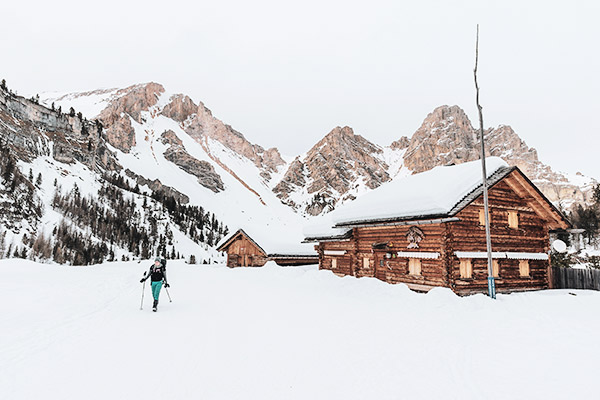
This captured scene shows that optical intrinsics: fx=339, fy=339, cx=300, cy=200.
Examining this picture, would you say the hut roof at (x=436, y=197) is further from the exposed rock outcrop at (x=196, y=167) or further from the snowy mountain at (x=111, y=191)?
the exposed rock outcrop at (x=196, y=167)

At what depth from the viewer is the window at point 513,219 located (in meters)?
16.6

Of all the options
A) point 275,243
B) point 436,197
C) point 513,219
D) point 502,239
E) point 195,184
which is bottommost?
point 275,243

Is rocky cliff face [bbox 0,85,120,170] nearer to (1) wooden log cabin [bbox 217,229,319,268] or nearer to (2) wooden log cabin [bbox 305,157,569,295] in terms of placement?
(1) wooden log cabin [bbox 217,229,319,268]

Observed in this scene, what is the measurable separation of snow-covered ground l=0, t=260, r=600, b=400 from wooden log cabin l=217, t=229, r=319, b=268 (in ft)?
68.6

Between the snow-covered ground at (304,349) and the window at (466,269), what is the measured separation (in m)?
3.38

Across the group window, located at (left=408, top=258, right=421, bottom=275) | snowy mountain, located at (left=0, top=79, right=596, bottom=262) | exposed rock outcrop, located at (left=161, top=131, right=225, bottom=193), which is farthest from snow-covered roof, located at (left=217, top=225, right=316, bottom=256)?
exposed rock outcrop, located at (left=161, top=131, right=225, bottom=193)

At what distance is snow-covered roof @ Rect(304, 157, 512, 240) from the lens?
14242 millimetres

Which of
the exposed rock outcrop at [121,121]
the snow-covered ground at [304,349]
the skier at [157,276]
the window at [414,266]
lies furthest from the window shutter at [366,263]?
the exposed rock outcrop at [121,121]

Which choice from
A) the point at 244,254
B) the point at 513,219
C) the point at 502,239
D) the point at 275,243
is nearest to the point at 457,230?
the point at 502,239

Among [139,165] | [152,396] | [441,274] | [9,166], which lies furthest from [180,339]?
[139,165]

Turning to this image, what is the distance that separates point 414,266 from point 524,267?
561 centimetres

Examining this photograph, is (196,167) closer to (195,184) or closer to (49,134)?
(195,184)

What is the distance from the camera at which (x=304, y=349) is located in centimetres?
682

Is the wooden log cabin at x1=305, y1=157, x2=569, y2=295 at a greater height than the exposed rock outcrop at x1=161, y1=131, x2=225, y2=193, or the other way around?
the exposed rock outcrop at x1=161, y1=131, x2=225, y2=193
